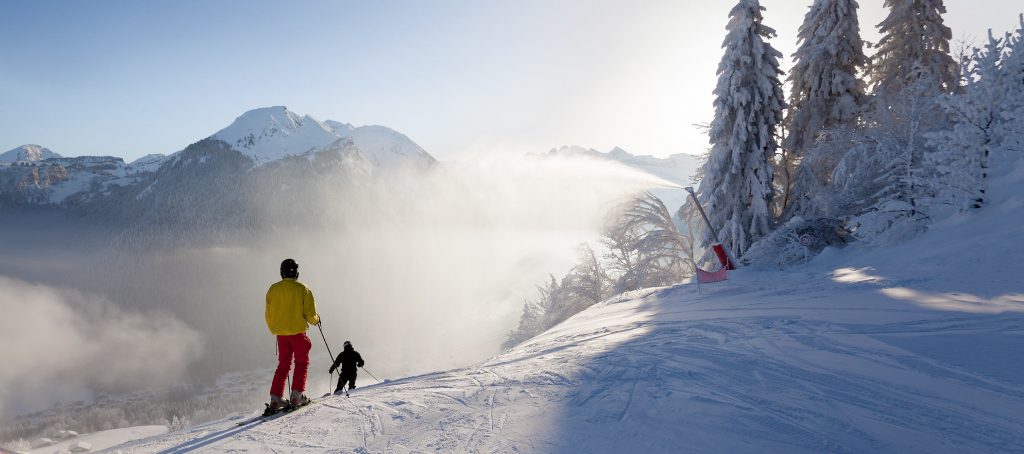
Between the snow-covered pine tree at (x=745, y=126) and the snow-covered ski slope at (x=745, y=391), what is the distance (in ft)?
36.7

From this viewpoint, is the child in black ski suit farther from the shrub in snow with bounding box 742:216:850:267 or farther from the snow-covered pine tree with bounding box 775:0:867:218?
the snow-covered pine tree with bounding box 775:0:867:218

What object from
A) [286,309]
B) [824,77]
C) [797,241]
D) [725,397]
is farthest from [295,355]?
[824,77]

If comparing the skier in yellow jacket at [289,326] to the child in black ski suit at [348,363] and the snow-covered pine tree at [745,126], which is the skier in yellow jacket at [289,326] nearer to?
the child in black ski suit at [348,363]

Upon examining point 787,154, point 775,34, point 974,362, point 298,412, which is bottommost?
point 298,412

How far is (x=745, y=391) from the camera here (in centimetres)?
475

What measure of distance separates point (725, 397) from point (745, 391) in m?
0.30

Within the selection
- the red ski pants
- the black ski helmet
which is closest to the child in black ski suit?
the red ski pants

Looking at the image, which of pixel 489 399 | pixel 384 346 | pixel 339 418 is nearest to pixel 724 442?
pixel 489 399

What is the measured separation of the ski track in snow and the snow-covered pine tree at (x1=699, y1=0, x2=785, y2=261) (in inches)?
496

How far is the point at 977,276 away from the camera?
827 cm

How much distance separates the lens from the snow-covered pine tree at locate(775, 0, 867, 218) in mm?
20656

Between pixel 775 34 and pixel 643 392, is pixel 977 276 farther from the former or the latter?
pixel 775 34

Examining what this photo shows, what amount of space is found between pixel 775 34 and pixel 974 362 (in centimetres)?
1883

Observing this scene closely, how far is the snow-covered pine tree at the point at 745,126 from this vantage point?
767 inches
